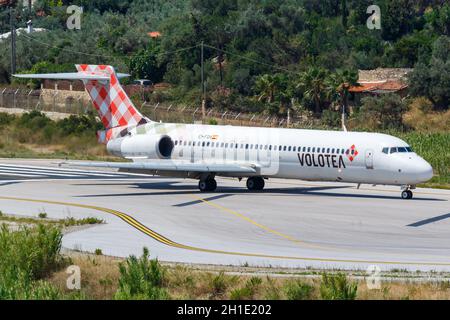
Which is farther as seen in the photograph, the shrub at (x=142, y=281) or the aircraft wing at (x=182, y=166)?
the aircraft wing at (x=182, y=166)

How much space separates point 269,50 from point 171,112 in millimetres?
24356

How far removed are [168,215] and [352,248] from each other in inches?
385

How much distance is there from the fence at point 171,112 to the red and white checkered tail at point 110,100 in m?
25.2

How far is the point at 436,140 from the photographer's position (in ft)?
218

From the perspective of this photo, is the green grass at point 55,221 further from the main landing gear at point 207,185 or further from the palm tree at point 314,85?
the palm tree at point 314,85

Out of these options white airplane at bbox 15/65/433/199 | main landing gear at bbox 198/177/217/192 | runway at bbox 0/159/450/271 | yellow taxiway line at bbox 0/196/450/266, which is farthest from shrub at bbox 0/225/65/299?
main landing gear at bbox 198/177/217/192

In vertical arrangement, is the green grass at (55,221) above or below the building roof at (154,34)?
below

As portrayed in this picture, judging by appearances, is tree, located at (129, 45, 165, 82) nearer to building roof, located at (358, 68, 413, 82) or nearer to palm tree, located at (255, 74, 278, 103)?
palm tree, located at (255, 74, 278, 103)

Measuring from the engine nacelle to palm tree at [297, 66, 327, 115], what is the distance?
130ft

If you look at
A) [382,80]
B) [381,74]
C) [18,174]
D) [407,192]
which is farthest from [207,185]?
[381,74]

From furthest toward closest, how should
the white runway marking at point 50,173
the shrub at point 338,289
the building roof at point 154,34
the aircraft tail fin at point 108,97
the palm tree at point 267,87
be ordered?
the building roof at point 154,34
the palm tree at point 267,87
the white runway marking at point 50,173
the aircraft tail fin at point 108,97
the shrub at point 338,289

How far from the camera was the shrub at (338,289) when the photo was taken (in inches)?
998

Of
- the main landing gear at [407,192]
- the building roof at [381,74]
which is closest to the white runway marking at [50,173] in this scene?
the main landing gear at [407,192]

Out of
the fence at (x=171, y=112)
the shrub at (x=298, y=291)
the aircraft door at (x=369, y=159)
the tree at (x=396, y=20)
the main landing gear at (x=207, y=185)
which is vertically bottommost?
the shrub at (x=298, y=291)
